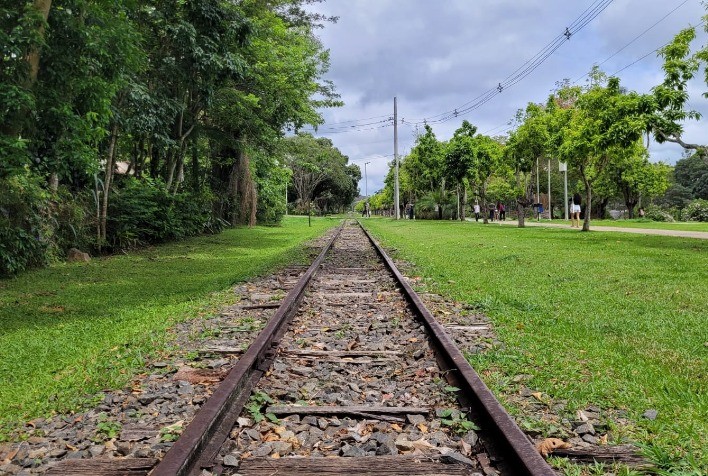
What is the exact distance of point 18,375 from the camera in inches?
169

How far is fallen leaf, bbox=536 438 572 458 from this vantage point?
2775mm

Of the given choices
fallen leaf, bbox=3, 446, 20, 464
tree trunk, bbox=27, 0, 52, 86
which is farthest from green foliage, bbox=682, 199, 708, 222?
fallen leaf, bbox=3, 446, 20, 464

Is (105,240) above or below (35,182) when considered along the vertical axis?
below

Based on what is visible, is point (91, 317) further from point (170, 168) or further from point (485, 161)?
point (485, 161)

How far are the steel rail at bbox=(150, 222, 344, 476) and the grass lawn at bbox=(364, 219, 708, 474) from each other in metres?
1.77

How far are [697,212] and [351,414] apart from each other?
45202mm

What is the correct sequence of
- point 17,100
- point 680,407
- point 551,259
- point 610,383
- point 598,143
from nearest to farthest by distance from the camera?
point 680,407
point 610,383
point 17,100
point 551,259
point 598,143

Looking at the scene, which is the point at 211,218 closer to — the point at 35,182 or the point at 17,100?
the point at 35,182

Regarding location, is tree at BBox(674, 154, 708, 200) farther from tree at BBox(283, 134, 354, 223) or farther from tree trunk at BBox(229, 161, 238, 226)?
tree trunk at BBox(229, 161, 238, 226)

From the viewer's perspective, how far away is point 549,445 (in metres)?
2.82

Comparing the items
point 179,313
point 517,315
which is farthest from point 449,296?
point 179,313

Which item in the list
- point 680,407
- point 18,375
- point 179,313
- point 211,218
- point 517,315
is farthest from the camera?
point 211,218

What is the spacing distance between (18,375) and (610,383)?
180 inches

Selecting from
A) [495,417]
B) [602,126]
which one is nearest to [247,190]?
[602,126]
